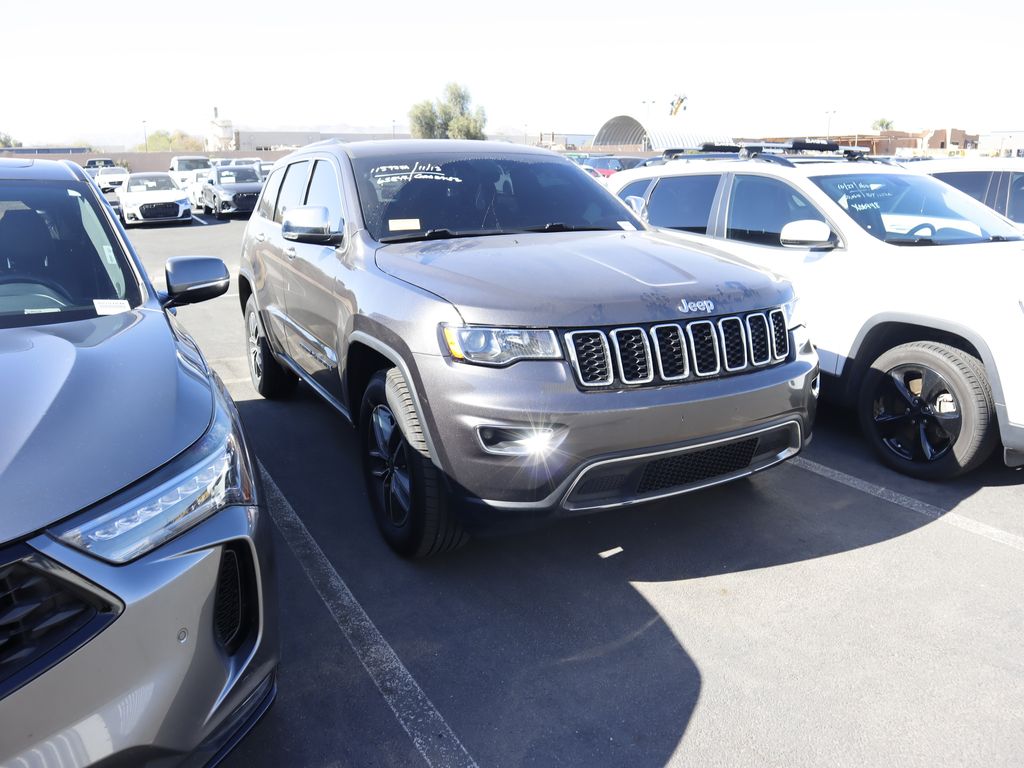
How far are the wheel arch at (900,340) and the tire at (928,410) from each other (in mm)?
64

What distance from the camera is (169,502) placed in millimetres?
1884

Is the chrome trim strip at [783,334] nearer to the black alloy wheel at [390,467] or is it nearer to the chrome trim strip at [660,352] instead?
the chrome trim strip at [660,352]

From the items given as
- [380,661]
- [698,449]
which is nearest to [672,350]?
[698,449]

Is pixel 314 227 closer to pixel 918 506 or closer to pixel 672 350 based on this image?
pixel 672 350

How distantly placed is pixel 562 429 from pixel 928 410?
8.47ft

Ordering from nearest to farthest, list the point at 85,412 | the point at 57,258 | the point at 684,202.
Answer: the point at 85,412 < the point at 57,258 < the point at 684,202

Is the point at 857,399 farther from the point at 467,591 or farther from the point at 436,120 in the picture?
the point at 436,120

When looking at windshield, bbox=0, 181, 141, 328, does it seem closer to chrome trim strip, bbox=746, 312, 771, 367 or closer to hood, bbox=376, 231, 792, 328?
hood, bbox=376, 231, 792, 328

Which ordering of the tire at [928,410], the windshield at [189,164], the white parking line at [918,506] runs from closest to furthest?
the white parking line at [918,506] → the tire at [928,410] → the windshield at [189,164]

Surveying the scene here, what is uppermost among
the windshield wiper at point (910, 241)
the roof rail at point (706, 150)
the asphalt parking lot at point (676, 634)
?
the roof rail at point (706, 150)

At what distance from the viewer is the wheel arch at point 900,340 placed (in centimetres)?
400

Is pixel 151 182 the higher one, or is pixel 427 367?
pixel 427 367

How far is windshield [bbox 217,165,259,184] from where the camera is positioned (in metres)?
25.2

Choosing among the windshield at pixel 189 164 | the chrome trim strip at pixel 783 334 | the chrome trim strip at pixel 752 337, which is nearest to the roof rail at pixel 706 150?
the chrome trim strip at pixel 783 334
